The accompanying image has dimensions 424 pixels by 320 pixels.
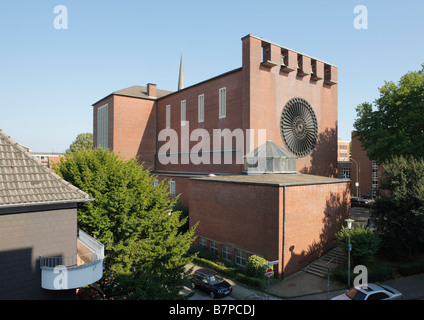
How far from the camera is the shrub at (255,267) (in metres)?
18.8

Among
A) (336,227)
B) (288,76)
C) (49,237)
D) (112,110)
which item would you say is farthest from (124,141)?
(49,237)

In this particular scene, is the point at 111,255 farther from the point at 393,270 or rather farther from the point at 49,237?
the point at 393,270

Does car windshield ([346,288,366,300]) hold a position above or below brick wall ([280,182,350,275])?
below

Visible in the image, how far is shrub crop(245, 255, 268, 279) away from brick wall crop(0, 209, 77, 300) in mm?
12334

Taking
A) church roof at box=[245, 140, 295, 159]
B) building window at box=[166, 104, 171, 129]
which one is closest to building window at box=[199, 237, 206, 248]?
church roof at box=[245, 140, 295, 159]

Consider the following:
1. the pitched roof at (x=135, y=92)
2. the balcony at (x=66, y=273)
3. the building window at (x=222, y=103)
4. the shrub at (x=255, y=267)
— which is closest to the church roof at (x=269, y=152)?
the building window at (x=222, y=103)

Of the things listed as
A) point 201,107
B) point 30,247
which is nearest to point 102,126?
point 201,107

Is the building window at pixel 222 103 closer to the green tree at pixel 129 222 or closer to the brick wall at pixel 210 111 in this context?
the brick wall at pixel 210 111

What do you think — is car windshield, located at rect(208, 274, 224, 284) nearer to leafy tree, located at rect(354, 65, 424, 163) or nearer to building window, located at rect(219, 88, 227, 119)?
building window, located at rect(219, 88, 227, 119)

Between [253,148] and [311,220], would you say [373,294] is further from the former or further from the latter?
[253,148]

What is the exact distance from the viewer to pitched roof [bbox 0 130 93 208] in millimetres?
8617

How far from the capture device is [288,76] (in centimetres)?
3034

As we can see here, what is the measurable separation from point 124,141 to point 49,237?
3470 cm

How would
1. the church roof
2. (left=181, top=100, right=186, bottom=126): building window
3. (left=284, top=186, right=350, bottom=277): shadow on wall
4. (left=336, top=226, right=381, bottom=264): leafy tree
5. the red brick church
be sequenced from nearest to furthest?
(left=336, top=226, right=381, bottom=264): leafy tree → (left=284, top=186, right=350, bottom=277): shadow on wall → the red brick church → the church roof → (left=181, top=100, right=186, bottom=126): building window
